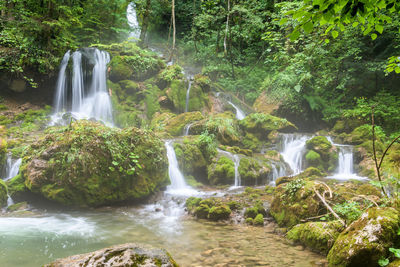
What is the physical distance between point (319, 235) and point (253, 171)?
17.7 ft

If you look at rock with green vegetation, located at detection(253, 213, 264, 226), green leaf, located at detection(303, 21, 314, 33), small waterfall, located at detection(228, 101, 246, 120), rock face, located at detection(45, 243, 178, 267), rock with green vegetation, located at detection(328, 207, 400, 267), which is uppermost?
small waterfall, located at detection(228, 101, 246, 120)

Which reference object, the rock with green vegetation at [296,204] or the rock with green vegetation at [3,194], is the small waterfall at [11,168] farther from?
the rock with green vegetation at [296,204]

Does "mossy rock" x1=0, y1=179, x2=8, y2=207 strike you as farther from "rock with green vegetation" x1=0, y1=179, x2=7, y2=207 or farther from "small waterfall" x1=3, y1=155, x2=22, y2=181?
"small waterfall" x1=3, y1=155, x2=22, y2=181

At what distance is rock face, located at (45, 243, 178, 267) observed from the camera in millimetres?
1981

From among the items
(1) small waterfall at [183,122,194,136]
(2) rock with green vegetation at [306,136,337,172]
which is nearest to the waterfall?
(2) rock with green vegetation at [306,136,337,172]

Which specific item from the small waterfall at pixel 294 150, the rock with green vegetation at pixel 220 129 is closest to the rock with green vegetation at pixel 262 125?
the small waterfall at pixel 294 150

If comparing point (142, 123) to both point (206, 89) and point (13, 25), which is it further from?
point (13, 25)

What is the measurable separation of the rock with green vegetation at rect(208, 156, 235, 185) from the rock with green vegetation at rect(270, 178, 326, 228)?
345 cm

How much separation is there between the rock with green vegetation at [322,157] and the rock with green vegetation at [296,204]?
19.8 ft

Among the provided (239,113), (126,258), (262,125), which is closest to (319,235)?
(126,258)

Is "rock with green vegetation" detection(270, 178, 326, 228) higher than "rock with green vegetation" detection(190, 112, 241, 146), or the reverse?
"rock with green vegetation" detection(190, 112, 241, 146)

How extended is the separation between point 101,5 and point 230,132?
13.7m

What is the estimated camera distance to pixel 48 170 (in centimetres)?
633

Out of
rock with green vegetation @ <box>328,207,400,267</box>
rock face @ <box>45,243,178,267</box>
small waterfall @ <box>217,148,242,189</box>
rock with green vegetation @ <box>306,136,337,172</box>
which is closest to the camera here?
rock face @ <box>45,243,178,267</box>
